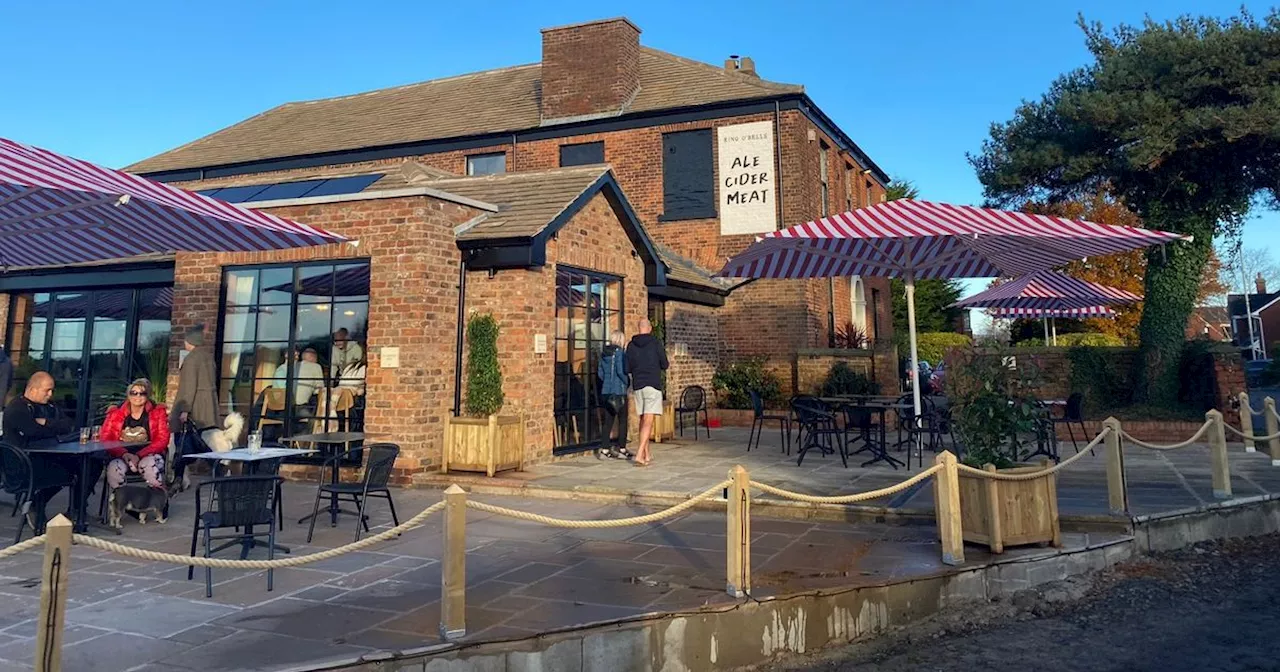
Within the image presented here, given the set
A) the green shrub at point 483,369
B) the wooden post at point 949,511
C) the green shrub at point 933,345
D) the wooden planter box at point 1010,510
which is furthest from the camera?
the green shrub at point 933,345

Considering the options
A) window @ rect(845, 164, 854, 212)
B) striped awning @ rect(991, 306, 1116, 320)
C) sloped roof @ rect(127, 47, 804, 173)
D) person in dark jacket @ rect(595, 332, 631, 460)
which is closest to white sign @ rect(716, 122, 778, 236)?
sloped roof @ rect(127, 47, 804, 173)

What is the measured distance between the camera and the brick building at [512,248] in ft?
28.0

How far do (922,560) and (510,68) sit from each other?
63.7 feet

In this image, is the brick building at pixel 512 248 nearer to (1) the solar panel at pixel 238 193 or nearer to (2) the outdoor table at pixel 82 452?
(1) the solar panel at pixel 238 193

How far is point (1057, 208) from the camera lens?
22.7 meters

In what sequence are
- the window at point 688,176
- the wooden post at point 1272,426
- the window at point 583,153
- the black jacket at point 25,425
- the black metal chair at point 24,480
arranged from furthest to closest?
the window at point 583,153 < the window at point 688,176 < the wooden post at point 1272,426 < the black jacket at point 25,425 < the black metal chair at point 24,480

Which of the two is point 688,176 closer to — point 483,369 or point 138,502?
point 483,369

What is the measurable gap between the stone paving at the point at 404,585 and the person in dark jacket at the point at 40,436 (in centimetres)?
54

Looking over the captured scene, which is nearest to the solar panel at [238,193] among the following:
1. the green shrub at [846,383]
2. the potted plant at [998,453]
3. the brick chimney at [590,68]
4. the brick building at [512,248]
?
the brick building at [512,248]

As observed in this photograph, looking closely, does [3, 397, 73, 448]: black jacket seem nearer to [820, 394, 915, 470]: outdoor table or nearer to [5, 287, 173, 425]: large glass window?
[5, 287, 173, 425]: large glass window

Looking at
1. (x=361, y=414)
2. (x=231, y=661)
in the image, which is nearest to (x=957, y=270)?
(x=361, y=414)

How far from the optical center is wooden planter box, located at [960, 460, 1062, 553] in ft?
17.1

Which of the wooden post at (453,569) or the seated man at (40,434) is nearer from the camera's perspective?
the wooden post at (453,569)

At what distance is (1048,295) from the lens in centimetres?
1327
